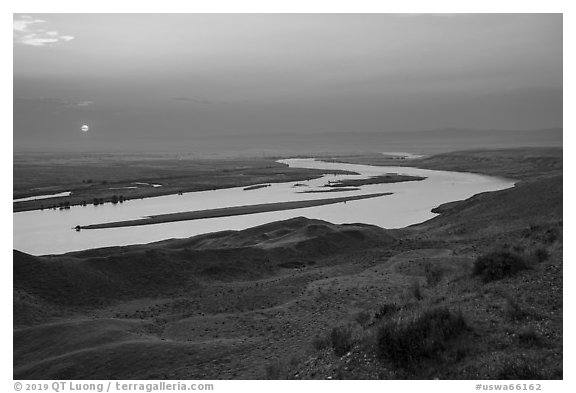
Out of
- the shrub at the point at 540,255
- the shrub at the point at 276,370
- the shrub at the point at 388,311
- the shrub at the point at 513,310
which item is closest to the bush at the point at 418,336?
the shrub at the point at 513,310

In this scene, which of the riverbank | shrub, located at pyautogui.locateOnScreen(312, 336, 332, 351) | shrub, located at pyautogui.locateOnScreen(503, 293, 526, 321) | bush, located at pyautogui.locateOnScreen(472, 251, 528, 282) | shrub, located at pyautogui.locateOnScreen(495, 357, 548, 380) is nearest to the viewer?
shrub, located at pyautogui.locateOnScreen(495, 357, 548, 380)

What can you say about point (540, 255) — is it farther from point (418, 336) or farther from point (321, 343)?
point (321, 343)

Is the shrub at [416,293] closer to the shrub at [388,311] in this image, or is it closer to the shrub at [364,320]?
the shrub at [364,320]

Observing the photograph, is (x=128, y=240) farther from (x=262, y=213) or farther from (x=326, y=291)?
(x=326, y=291)

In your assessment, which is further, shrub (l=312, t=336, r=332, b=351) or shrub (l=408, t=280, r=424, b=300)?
shrub (l=408, t=280, r=424, b=300)

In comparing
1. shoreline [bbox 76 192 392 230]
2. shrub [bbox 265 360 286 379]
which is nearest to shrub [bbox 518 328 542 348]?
shrub [bbox 265 360 286 379]

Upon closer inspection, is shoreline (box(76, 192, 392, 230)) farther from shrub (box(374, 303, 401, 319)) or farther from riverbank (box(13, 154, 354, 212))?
shrub (box(374, 303, 401, 319))

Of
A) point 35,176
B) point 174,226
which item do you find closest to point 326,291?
point 174,226
